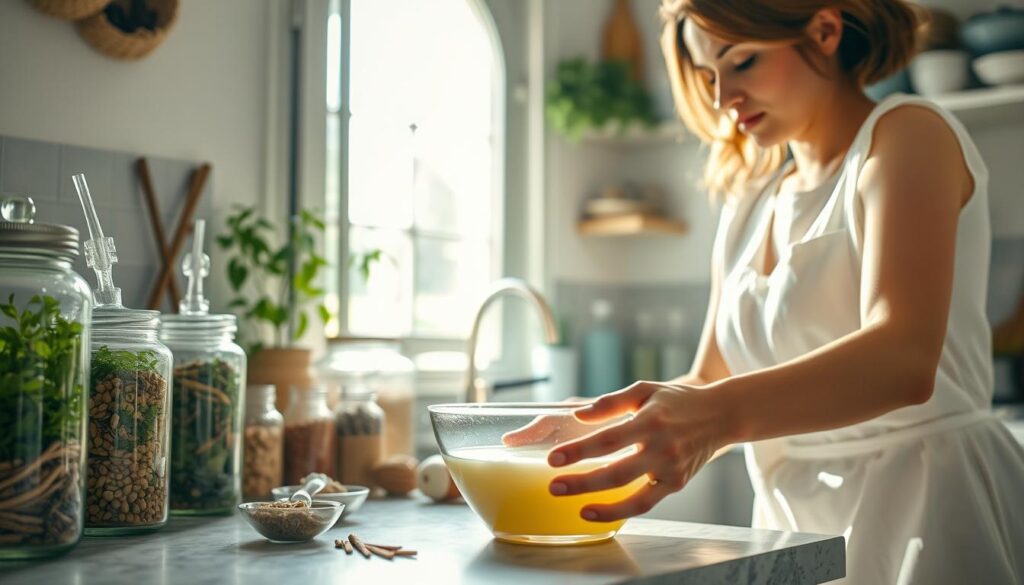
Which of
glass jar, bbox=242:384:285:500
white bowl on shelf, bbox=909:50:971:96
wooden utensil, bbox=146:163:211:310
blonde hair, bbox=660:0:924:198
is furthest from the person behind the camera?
white bowl on shelf, bbox=909:50:971:96

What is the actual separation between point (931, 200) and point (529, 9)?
6.96 ft

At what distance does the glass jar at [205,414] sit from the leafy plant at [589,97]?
1845 millimetres

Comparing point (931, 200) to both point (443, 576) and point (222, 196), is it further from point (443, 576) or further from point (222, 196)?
point (222, 196)

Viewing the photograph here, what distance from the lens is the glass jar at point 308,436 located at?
1.62 m

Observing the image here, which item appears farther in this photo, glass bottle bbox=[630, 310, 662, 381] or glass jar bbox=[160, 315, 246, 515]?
glass bottle bbox=[630, 310, 662, 381]

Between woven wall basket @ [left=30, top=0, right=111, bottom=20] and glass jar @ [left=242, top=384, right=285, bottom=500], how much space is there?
72 cm

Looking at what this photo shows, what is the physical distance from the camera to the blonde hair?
1410mm

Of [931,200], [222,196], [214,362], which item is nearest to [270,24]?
[222,196]

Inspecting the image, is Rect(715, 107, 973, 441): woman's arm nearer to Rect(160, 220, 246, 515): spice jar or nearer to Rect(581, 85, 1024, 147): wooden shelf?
Rect(160, 220, 246, 515): spice jar

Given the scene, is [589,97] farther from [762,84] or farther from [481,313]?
[762,84]

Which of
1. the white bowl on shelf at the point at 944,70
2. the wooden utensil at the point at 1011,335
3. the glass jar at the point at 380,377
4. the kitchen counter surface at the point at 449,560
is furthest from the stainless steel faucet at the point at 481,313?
the wooden utensil at the point at 1011,335

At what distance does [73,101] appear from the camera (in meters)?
1.74

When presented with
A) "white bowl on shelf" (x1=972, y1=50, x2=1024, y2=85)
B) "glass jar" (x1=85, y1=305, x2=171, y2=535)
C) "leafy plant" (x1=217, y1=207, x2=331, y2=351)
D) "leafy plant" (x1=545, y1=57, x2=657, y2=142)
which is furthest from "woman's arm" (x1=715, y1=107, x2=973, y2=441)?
"leafy plant" (x1=545, y1=57, x2=657, y2=142)

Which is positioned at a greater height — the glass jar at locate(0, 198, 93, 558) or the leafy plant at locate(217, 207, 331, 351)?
the leafy plant at locate(217, 207, 331, 351)
